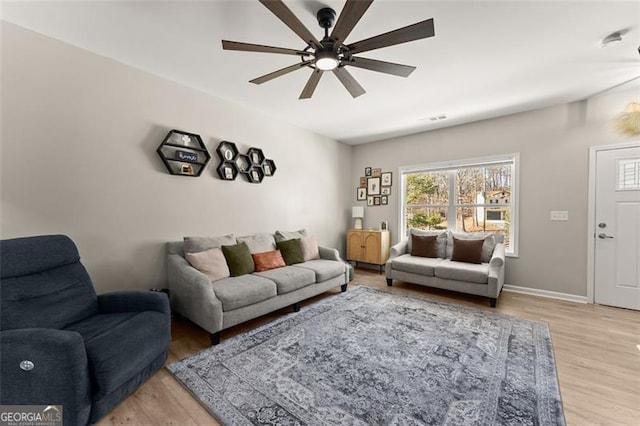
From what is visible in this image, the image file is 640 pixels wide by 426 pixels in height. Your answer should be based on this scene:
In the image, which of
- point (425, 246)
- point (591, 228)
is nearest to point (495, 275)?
point (425, 246)

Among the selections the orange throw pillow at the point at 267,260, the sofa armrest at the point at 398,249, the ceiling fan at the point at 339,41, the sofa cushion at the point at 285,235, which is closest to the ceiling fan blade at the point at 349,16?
the ceiling fan at the point at 339,41

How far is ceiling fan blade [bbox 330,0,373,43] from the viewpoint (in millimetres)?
1402

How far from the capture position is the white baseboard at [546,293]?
349 centimetres

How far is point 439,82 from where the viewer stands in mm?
3016

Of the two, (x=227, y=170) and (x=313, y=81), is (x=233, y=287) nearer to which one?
(x=227, y=170)

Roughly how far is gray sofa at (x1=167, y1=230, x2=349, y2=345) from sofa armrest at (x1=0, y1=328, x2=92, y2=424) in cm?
102

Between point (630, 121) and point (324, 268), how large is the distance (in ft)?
14.0

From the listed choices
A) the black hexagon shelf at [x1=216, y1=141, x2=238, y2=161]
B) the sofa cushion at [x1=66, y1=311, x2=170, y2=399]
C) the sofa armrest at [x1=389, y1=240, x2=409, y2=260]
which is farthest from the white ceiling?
the sofa cushion at [x1=66, y1=311, x2=170, y2=399]

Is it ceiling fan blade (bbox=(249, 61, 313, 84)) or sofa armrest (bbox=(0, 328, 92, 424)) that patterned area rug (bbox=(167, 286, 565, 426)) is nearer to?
sofa armrest (bbox=(0, 328, 92, 424))

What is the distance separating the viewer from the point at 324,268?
3527mm

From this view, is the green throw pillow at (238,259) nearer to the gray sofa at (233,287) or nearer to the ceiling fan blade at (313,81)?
the gray sofa at (233,287)

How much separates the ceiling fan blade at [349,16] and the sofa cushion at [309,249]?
9.17ft

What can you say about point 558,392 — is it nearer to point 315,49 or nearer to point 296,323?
point 296,323

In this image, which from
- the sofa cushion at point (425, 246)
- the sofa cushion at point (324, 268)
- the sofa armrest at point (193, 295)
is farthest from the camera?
the sofa cushion at point (425, 246)
